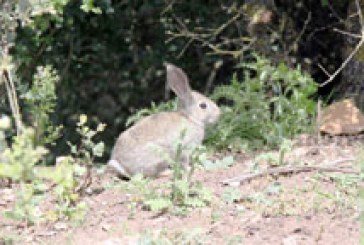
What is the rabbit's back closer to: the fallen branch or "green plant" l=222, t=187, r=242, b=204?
the fallen branch

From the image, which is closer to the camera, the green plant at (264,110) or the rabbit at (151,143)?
the rabbit at (151,143)

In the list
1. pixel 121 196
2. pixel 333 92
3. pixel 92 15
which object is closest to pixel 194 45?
pixel 92 15

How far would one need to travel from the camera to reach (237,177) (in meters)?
6.26

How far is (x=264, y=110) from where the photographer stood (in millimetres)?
7801

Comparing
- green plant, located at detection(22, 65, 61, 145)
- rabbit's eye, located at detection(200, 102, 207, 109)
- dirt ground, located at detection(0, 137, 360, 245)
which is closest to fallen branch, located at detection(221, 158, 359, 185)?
dirt ground, located at detection(0, 137, 360, 245)

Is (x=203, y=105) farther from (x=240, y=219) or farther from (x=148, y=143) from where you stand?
(x=240, y=219)

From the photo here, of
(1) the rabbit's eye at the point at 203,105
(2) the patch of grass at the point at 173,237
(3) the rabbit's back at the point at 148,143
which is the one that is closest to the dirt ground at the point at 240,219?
(2) the patch of grass at the point at 173,237

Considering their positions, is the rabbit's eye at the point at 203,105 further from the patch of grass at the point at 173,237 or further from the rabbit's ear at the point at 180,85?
the patch of grass at the point at 173,237

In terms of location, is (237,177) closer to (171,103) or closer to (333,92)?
(171,103)

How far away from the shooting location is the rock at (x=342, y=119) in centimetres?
768

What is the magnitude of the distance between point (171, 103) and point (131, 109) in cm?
318

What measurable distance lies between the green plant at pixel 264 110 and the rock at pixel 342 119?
0.49 feet

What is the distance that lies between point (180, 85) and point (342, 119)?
52.8 inches

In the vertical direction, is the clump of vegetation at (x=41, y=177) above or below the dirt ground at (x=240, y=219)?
above
